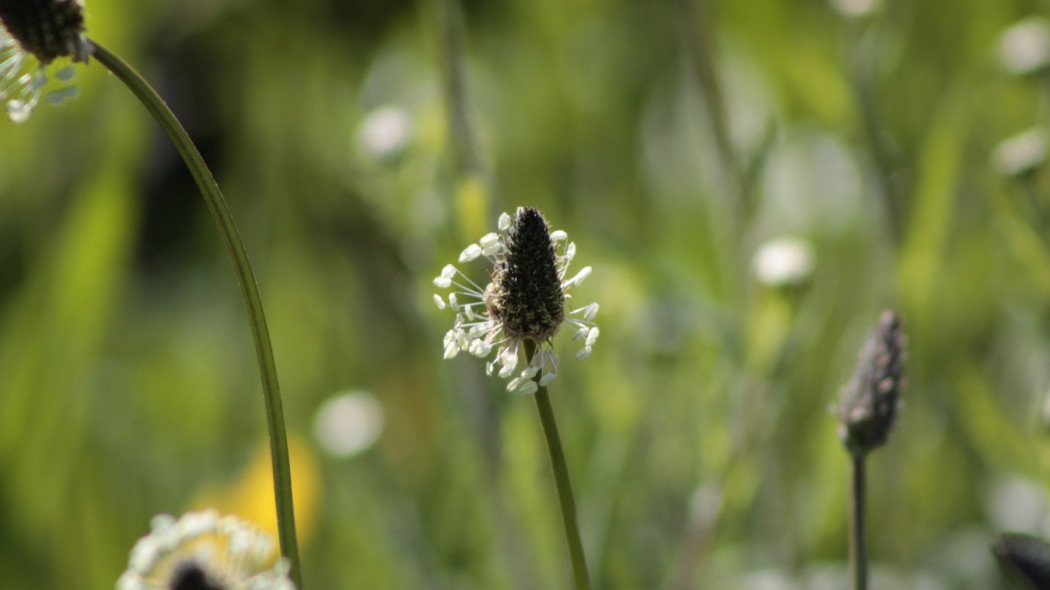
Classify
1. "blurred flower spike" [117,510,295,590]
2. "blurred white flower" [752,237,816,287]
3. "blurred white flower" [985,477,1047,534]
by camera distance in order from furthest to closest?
"blurred white flower" [985,477,1047,534]
"blurred white flower" [752,237,816,287]
"blurred flower spike" [117,510,295,590]

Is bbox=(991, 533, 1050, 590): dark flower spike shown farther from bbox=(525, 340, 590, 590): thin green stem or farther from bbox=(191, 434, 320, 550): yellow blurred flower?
bbox=(191, 434, 320, 550): yellow blurred flower

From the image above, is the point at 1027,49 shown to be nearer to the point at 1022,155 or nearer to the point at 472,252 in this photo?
the point at 1022,155

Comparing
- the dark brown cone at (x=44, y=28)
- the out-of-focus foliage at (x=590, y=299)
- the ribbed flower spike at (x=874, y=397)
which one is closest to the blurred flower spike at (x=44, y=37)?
the dark brown cone at (x=44, y=28)

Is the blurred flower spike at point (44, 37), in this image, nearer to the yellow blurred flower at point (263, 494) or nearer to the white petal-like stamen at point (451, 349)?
the white petal-like stamen at point (451, 349)

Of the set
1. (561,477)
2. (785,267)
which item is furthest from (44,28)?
(785,267)

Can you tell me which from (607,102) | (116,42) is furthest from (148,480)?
(607,102)

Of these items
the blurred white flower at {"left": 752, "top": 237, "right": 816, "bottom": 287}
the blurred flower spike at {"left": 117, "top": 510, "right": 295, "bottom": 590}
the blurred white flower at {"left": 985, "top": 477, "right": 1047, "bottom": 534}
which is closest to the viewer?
the blurred flower spike at {"left": 117, "top": 510, "right": 295, "bottom": 590}

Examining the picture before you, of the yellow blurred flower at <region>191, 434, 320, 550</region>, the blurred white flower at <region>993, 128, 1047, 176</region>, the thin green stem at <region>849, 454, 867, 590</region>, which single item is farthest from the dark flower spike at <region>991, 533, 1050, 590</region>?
the yellow blurred flower at <region>191, 434, 320, 550</region>
